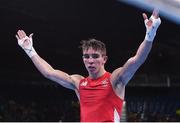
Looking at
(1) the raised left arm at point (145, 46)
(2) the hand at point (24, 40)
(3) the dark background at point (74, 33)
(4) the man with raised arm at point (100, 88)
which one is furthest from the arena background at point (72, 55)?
(1) the raised left arm at point (145, 46)

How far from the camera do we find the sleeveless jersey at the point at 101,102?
3.19 meters

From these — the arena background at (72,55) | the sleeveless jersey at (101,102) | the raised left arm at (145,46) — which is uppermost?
the arena background at (72,55)

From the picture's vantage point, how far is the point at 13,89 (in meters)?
13.5

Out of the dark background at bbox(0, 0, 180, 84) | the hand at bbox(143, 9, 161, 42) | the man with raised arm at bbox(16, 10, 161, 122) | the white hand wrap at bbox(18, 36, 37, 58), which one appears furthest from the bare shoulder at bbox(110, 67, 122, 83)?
the dark background at bbox(0, 0, 180, 84)

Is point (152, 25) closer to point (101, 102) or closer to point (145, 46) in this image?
point (145, 46)

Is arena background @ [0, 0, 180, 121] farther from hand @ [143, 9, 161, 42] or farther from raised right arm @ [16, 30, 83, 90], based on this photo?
hand @ [143, 9, 161, 42]

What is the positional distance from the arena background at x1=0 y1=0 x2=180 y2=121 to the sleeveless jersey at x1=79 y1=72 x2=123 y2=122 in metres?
7.75

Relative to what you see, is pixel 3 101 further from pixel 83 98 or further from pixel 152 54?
pixel 83 98

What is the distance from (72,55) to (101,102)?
1107 cm

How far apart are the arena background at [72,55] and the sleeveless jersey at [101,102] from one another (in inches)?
305

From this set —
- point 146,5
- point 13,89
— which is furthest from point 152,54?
point 146,5

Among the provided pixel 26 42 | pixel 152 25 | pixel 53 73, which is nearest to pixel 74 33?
pixel 26 42

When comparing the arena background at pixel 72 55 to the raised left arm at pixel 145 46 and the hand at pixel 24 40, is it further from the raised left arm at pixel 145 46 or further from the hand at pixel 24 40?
the raised left arm at pixel 145 46

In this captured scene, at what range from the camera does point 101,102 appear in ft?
10.5
